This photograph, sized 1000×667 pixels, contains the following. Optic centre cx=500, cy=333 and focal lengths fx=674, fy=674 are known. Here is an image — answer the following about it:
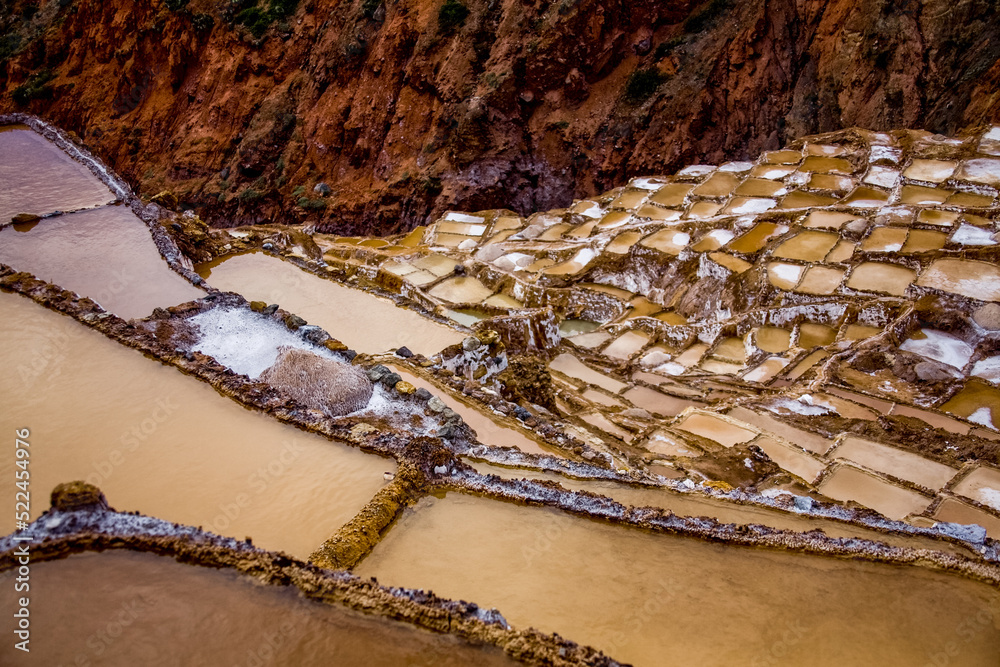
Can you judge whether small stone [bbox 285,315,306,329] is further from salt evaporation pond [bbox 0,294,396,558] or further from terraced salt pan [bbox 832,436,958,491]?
terraced salt pan [bbox 832,436,958,491]

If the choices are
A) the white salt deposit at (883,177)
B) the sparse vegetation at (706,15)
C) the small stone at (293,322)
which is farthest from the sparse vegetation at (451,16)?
the small stone at (293,322)

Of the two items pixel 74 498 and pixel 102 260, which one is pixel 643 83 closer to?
pixel 102 260

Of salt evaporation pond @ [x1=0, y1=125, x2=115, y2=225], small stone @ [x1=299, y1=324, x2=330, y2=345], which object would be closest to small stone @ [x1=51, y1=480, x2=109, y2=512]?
small stone @ [x1=299, y1=324, x2=330, y2=345]

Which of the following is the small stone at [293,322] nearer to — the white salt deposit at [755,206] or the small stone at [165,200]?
the small stone at [165,200]

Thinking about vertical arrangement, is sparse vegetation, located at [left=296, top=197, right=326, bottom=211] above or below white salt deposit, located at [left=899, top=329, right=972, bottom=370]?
below

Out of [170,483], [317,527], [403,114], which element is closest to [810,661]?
[317,527]

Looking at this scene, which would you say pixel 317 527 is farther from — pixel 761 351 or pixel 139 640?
pixel 761 351
